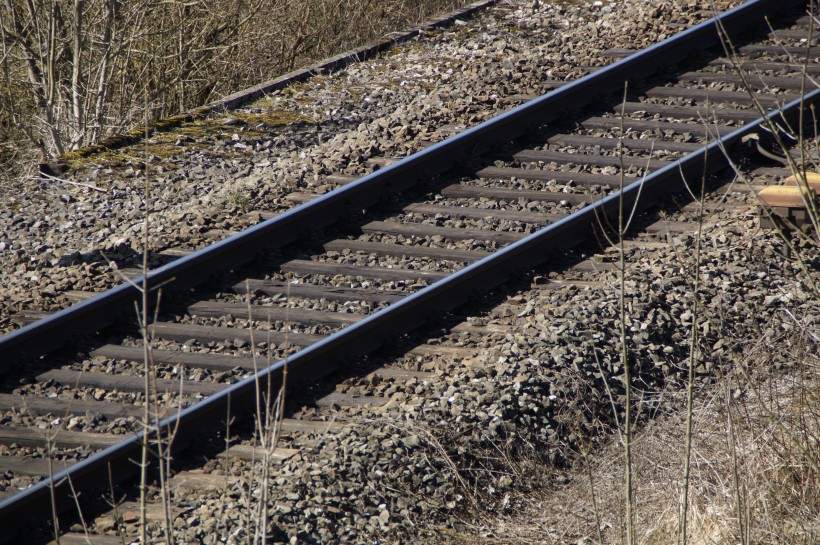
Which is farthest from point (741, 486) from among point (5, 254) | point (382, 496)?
point (5, 254)

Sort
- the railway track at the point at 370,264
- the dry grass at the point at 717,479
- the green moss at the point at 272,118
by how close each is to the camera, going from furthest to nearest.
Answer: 1. the green moss at the point at 272,118
2. the railway track at the point at 370,264
3. the dry grass at the point at 717,479

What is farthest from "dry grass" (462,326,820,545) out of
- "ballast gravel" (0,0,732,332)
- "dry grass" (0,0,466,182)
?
"dry grass" (0,0,466,182)

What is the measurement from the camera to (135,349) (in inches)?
216

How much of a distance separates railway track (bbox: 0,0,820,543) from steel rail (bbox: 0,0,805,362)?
0.01 m

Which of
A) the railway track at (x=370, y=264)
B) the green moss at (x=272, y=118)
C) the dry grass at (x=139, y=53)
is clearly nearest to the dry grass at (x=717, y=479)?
the railway track at (x=370, y=264)

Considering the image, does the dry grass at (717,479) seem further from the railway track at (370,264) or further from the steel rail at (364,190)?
the steel rail at (364,190)

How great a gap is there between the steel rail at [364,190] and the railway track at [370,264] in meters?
0.01

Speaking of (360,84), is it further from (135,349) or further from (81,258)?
(135,349)

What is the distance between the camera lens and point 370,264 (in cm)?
629

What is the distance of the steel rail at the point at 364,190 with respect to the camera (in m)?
5.55

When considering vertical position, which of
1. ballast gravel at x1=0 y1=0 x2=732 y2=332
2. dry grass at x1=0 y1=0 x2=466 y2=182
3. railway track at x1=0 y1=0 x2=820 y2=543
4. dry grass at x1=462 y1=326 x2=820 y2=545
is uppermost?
dry grass at x1=0 y1=0 x2=466 y2=182

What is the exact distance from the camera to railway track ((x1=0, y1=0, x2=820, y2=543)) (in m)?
4.84

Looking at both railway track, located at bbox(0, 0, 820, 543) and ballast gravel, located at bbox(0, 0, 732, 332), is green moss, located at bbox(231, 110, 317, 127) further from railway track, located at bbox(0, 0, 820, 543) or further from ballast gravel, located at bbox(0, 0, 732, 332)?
railway track, located at bbox(0, 0, 820, 543)

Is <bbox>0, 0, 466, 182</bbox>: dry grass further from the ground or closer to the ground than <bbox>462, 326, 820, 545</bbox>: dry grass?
further from the ground
